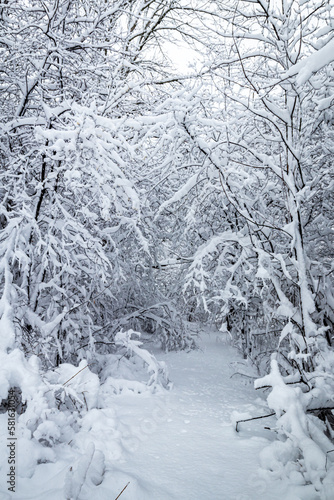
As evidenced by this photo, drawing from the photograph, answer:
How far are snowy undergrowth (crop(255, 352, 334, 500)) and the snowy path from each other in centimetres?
13

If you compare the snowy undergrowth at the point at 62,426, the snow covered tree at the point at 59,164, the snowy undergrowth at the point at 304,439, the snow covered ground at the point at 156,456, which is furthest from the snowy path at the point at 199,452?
the snow covered tree at the point at 59,164

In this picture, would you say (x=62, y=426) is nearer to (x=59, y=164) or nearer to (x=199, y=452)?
(x=199, y=452)

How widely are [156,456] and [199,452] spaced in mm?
315

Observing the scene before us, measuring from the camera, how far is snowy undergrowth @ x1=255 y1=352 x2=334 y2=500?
→ 6.10 feet

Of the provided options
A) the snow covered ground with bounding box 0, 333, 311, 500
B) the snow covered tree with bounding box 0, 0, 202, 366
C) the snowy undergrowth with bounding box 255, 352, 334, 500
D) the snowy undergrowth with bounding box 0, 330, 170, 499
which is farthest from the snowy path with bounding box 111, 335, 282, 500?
the snow covered tree with bounding box 0, 0, 202, 366

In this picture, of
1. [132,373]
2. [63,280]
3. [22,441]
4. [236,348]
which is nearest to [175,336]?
[236,348]

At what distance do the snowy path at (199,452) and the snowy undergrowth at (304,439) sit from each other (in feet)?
0.44

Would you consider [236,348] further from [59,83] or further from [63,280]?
[59,83]

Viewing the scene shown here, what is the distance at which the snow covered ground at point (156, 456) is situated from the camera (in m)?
1.86

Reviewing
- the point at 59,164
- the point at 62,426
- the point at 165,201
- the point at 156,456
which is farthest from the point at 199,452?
the point at 59,164

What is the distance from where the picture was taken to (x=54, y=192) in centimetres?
363

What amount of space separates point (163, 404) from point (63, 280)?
75.3 inches

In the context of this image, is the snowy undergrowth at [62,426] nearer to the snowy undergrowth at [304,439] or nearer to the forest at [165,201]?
the forest at [165,201]

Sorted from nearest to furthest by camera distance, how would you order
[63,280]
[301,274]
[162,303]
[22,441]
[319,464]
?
[319,464]
[22,441]
[301,274]
[63,280]
[162,303]
